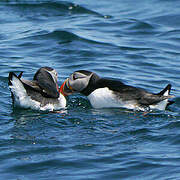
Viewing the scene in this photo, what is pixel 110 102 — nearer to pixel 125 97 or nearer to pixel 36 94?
pixel 125 97

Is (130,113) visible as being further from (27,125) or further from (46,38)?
(46,38)

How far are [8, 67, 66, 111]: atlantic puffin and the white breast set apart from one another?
1.92 feet

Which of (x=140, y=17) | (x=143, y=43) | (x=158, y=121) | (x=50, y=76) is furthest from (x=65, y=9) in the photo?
(x=158, y=121)

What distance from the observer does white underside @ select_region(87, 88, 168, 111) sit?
8320 millimetres

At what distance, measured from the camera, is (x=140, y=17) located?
16578mm

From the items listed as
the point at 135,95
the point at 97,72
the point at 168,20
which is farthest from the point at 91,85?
the point at 168,20

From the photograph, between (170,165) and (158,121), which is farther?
(158,121)

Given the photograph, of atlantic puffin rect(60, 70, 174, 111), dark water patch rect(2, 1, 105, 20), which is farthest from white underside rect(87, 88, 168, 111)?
dark water patch rect(2, 1, 105, 20)

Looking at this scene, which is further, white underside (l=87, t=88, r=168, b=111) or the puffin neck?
the puffin neck

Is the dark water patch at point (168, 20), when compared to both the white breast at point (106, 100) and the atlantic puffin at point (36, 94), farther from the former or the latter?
the atlantic puffin at point (36, 94)

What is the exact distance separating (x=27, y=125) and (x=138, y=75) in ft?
14.6

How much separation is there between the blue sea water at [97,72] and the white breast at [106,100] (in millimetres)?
120

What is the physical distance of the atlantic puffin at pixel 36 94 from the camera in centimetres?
776

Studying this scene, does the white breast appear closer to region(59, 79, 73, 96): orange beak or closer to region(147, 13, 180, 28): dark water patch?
region(59, 79, 73, 96): orange beak
